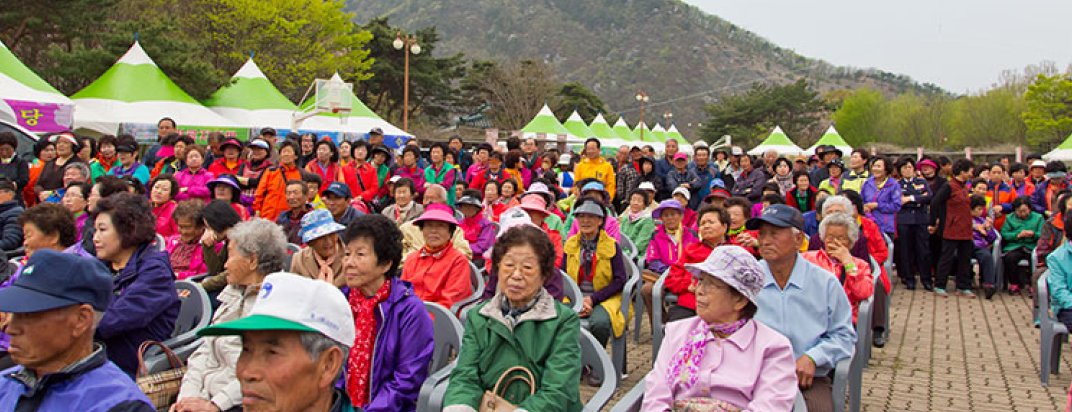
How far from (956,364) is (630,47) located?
12398 centimetres

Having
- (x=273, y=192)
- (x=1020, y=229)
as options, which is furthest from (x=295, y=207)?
(x=1020, y=229)

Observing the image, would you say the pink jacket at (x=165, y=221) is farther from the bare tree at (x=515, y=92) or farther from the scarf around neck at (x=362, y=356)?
the bare tree at (x=515, y=92)

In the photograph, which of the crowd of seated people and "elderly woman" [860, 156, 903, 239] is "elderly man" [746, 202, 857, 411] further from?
"elderly woman" [860, 156, 903, 239]

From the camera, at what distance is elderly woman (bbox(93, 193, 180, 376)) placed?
3420mm

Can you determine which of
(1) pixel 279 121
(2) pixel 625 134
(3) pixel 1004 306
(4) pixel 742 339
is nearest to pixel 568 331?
(4) pixel 742 339

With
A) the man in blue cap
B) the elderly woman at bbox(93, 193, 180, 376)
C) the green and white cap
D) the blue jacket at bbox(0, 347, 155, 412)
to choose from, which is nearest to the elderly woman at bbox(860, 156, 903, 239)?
the man in blue cap

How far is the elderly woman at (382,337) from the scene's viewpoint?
10.0ft

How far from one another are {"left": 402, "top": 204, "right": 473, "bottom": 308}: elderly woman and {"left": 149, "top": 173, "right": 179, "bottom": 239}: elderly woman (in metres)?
2.71

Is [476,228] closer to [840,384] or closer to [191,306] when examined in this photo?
[191,306]

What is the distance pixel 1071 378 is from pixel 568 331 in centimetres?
482

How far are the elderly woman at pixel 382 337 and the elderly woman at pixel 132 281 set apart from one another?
1130 millimetres

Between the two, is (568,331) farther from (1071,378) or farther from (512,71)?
(512,71)

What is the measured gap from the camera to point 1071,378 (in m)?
5.37

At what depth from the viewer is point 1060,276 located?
510 cm
